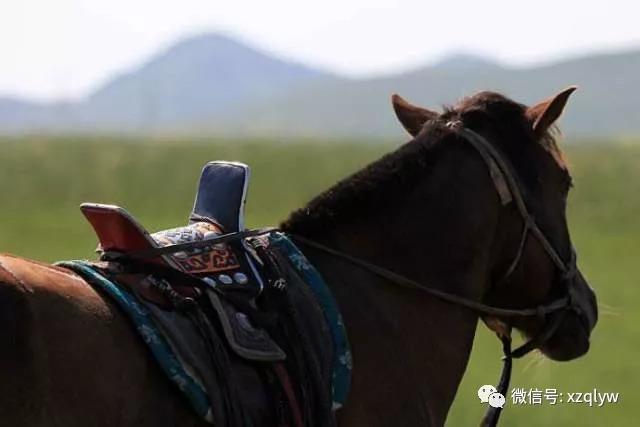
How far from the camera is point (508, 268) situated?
171 inches

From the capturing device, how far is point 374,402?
372 centimetres

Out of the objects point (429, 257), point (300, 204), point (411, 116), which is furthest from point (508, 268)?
point (300, 204)

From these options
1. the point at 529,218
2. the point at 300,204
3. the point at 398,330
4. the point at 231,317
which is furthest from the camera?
the point at 300,204

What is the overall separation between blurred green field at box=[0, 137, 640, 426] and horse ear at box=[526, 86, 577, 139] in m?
1.13

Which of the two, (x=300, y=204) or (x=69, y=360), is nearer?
(x=69, y=360)

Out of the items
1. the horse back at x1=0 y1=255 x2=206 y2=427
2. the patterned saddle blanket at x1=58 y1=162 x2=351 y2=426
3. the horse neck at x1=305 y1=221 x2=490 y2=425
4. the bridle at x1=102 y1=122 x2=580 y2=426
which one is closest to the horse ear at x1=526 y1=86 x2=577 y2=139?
the bridle at x1=102 y1=122 x2=580 y2=426

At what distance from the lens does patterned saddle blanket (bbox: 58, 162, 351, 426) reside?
124 inches

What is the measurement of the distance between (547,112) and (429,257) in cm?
81

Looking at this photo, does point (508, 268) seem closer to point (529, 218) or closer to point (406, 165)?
point (529, 218)

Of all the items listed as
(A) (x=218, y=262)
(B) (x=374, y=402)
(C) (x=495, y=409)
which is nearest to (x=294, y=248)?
(A) (x=218, y=262)

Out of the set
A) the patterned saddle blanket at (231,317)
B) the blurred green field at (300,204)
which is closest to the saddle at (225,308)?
the patterned saddle blanket at (231,317)

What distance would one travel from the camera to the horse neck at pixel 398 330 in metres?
3.75

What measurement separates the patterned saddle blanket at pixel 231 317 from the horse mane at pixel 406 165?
0.79ft

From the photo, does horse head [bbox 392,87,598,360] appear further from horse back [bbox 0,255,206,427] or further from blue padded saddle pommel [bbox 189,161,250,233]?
horse back [bbox 0,255,206,427]
